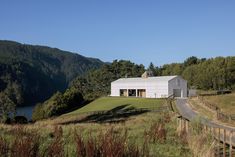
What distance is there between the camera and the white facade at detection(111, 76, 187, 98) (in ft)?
289

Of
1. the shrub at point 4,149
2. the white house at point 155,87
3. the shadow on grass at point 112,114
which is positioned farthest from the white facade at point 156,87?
the shrub at point 4,149

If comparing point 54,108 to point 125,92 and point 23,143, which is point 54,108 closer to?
point 125,92

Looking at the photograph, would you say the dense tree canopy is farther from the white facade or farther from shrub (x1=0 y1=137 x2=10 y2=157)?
shrub (x1=0 y1=137 x2=10 y2=157)

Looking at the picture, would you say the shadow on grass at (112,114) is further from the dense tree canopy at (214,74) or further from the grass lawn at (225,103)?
the dense tree canopy at (214,74)

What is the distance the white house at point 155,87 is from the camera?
289 ft

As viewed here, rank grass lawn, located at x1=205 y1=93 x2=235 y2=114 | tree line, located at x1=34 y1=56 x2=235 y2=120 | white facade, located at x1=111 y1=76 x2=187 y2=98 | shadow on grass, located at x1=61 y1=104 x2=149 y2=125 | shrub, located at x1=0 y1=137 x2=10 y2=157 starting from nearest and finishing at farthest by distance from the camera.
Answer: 1. shrub, located at x1=0 y1=137 x2=10 y2=157
2. grass lawn, located at x1=205 y1=93 x2=235 y2=114
3. shadow on grass, located at x1=61 y1=104 x2=149 y2=125
4. white facade, located at x1=111 y1=76 x2=187 y2=98
5. tree line, located at x1=34 y1=56 x2=235 y2=120

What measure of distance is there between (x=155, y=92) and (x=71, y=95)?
20.2 metres

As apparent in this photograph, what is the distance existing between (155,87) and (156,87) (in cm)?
32

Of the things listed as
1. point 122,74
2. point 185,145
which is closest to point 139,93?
point 122,74

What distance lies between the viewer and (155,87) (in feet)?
298

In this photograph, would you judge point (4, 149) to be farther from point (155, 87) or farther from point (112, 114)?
point (155, 87)

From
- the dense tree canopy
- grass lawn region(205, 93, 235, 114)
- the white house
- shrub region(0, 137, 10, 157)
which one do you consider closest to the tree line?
the dense tree canopy

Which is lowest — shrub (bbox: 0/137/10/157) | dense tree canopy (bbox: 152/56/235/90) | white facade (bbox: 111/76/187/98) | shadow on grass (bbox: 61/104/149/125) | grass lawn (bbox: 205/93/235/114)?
shadow on grass (bbox: 61/104/149/125)

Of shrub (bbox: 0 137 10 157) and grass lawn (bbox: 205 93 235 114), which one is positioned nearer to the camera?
shrub (bbox: 0 137 10 157)
